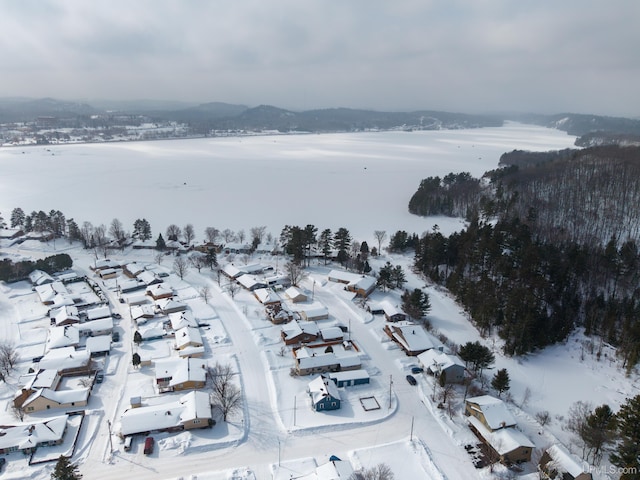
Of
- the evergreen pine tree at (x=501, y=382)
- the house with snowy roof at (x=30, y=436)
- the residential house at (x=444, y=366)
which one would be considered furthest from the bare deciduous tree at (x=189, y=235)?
the evergreen pine tree at (x=501, y=382)

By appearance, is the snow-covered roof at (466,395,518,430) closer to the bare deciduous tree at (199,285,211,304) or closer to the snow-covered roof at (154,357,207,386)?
the snow-covered roof at (154,357,207,386)

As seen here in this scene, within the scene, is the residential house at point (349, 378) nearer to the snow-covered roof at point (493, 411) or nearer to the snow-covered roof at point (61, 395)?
the snow-covered roof at point (493, 411)

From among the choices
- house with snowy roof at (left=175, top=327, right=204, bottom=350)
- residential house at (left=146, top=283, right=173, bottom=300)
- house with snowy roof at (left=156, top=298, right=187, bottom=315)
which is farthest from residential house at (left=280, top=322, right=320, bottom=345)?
residential house at (left=146, top=283, right=173, bottom=300)

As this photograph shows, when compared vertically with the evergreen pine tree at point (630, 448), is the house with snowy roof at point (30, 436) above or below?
below

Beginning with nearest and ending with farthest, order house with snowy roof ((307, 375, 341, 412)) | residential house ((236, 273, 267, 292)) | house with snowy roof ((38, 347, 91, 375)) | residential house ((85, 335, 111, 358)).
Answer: house with snowy roof ((307, 375, 341, 412)) < house with snowy roof ((38, 347, 91, 375)) < residential house ((85, 335, 111, 358)) < residential house ((236, 273, 267, 292))

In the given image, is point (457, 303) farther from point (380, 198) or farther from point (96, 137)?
point (96, 137)

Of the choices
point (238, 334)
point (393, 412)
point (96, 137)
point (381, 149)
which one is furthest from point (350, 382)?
point (96, 137)
